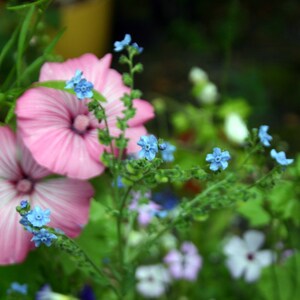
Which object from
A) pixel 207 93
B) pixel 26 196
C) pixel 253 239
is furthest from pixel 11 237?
pixel 207 93

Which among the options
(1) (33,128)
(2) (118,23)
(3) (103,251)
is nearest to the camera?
(1) (33,128)

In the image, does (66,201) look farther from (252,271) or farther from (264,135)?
(252,271)

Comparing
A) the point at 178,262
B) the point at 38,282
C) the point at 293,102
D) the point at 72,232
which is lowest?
the point at 293,102

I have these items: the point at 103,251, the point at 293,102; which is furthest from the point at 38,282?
the point at 293,102

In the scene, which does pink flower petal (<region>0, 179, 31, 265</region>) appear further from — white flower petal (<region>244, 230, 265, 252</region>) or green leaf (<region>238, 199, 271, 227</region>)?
white flower petal (<region>244, 230, 265, 252</region>)

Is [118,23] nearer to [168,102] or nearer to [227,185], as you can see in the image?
[168,102]

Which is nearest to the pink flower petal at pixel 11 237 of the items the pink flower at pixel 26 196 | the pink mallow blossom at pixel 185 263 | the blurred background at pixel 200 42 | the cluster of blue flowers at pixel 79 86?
the pink flower at pixel 26 196

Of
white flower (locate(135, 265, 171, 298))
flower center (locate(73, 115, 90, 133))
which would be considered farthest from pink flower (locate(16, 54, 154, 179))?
white flower (locate(135, 265, 171, 298))
